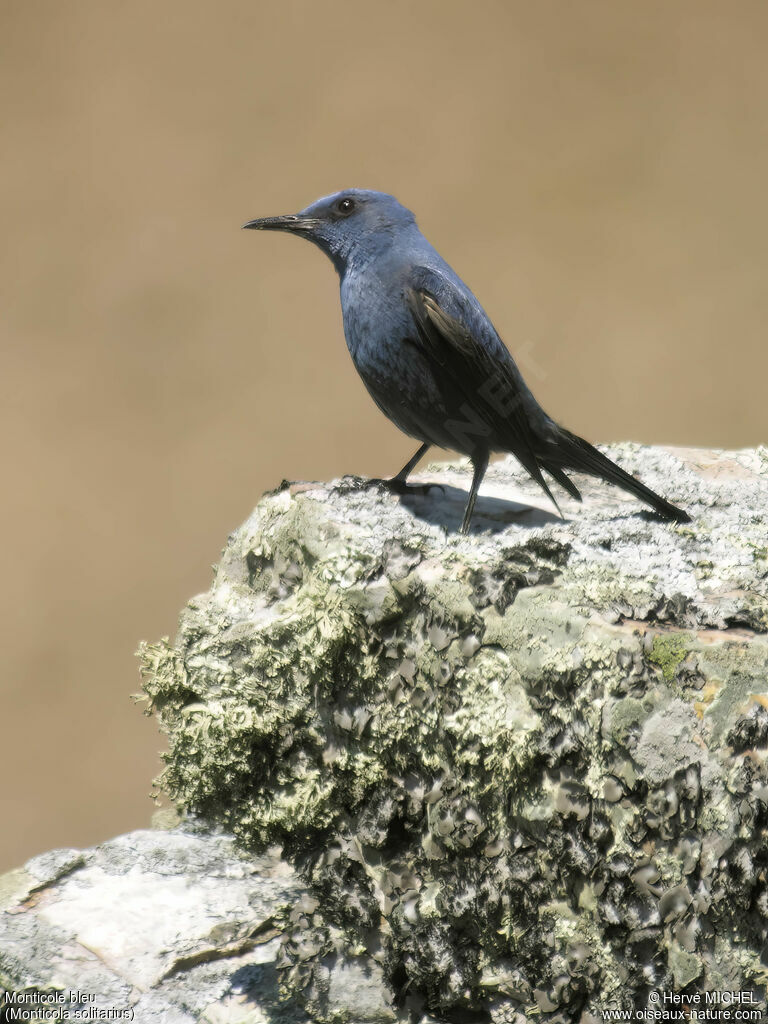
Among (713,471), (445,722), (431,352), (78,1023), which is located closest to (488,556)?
(445,722)

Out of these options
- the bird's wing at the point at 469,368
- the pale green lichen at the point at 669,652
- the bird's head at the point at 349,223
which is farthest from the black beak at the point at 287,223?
the pale green lichen at the point at 669,652

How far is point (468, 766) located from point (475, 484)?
2.96ft

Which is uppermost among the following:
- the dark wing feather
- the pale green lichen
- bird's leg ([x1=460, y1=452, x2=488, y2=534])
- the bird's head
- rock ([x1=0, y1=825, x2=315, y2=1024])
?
the bird's head

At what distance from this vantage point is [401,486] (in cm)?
301

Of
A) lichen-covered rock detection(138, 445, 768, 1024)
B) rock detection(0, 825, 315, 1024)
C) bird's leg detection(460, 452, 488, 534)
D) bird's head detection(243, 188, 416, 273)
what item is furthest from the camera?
bird's head detection(243, 188, 416, 273)

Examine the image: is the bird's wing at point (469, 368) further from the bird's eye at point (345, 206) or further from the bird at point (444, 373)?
the bird's eye at point (345, 206)

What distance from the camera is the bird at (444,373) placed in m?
2.90

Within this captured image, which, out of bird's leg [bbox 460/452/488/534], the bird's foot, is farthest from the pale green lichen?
the bird's foot

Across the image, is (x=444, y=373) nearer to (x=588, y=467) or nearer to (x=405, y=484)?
(x=405, y=484)

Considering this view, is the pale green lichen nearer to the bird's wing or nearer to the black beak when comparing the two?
the bird's wing

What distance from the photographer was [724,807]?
6.29 feet

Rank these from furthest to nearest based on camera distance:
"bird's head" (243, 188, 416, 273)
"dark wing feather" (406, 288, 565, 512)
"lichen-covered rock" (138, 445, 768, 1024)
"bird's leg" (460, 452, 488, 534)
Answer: "bird's head" (243, 188, 416, 273)
"dark wing feather" (406, 288, 565, 512)
"bird's leg" (460, 452, 488, 534)
"lichen-covered rock" (138, 445, 768, 1024)

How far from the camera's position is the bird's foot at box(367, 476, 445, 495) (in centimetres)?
295

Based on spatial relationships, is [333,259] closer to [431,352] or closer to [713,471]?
[431,352]
